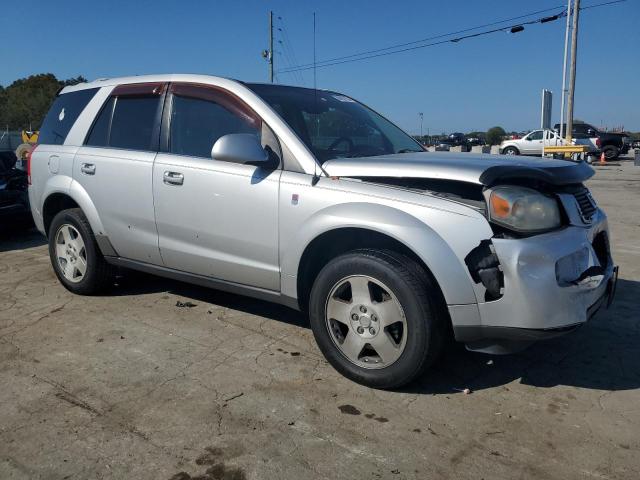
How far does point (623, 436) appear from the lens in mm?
2678

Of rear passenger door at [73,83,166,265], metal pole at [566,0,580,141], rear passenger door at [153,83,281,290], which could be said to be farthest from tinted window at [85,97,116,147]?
metal pole at [566,0,580,141]

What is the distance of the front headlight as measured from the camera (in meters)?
2.73

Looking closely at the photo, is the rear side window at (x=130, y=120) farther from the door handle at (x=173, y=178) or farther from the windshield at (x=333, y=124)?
the windshield at (x=333, y=124)

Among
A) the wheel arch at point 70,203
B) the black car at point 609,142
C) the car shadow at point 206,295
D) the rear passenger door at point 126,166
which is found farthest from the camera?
the black car at point 609,142

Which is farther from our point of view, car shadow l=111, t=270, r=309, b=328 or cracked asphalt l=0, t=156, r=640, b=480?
car shadow l=111, t=270, r=309, b=328

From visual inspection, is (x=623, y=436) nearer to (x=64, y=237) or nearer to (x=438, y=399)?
(x=438, y=399)

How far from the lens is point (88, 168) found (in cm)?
448

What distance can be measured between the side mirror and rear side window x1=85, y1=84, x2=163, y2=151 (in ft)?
3.35

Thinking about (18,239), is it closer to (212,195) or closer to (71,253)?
(71,253)

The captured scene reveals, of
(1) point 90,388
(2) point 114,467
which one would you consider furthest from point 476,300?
(1) point 90,388

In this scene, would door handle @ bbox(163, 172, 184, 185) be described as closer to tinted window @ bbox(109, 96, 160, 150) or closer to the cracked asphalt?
tinted window @ bbox(109, 96, 160, 150)

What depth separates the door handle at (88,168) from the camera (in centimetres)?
443

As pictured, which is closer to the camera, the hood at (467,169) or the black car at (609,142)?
the hood at (467,169)

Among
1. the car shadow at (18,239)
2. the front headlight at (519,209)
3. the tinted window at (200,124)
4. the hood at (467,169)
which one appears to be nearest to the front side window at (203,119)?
the tinted window at (200,124)
